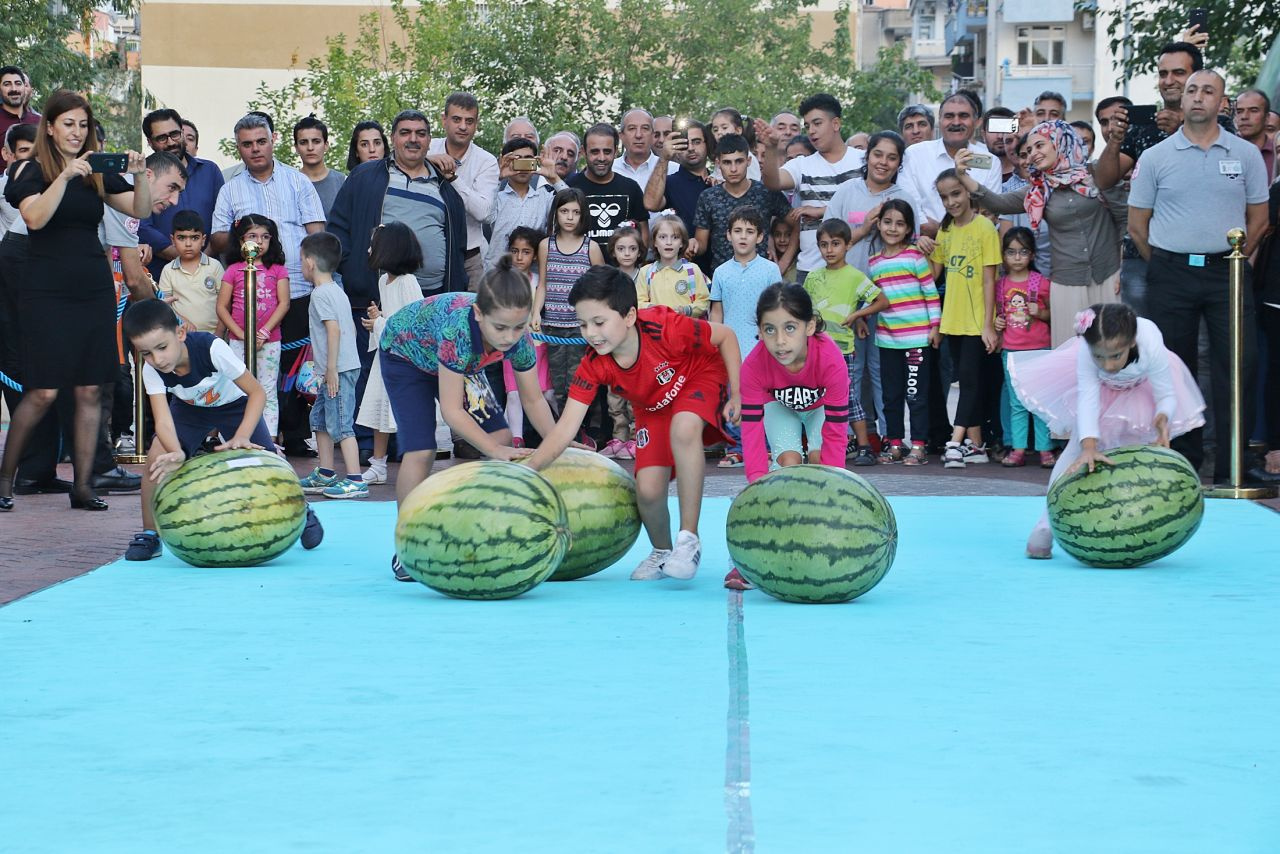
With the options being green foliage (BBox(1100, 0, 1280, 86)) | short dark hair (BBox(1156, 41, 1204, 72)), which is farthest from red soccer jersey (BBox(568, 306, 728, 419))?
green foliage (BBox(1100, 0, 1280, 86))

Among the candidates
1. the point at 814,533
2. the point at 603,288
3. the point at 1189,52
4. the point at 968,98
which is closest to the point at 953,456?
the point at 968,98

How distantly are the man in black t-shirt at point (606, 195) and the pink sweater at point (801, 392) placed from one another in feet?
17.5

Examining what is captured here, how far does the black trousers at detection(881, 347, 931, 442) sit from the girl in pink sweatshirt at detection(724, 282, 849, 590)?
16.0 feet

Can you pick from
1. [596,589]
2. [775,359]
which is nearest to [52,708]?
[596,589]

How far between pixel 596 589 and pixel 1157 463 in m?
2.70

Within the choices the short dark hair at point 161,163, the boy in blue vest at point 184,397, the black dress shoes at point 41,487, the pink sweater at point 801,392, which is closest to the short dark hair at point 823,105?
the short dark hair at point 161,163

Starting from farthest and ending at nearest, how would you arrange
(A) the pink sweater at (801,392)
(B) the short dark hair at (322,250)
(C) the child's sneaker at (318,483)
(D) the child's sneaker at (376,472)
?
(D) the child's sneaker at (376,472)
(B) the short dark hair at (322,250)
(C) the child's sneaker at (318,483)
(A) the pink sweater at (801,392)

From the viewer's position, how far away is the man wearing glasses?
12727mm

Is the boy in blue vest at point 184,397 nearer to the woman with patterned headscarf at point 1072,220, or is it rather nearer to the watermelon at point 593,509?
the watermelon at point 593,509

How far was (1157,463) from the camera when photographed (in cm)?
743

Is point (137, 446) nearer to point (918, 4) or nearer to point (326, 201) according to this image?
point (326, 201)

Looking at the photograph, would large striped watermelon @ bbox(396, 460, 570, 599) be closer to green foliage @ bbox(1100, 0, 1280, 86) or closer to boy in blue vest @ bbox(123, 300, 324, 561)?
boy in blue vest @ bbox(123, 300, 324, 561)

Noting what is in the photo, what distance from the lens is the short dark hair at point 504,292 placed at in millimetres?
6879

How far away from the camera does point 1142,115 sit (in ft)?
38.9
